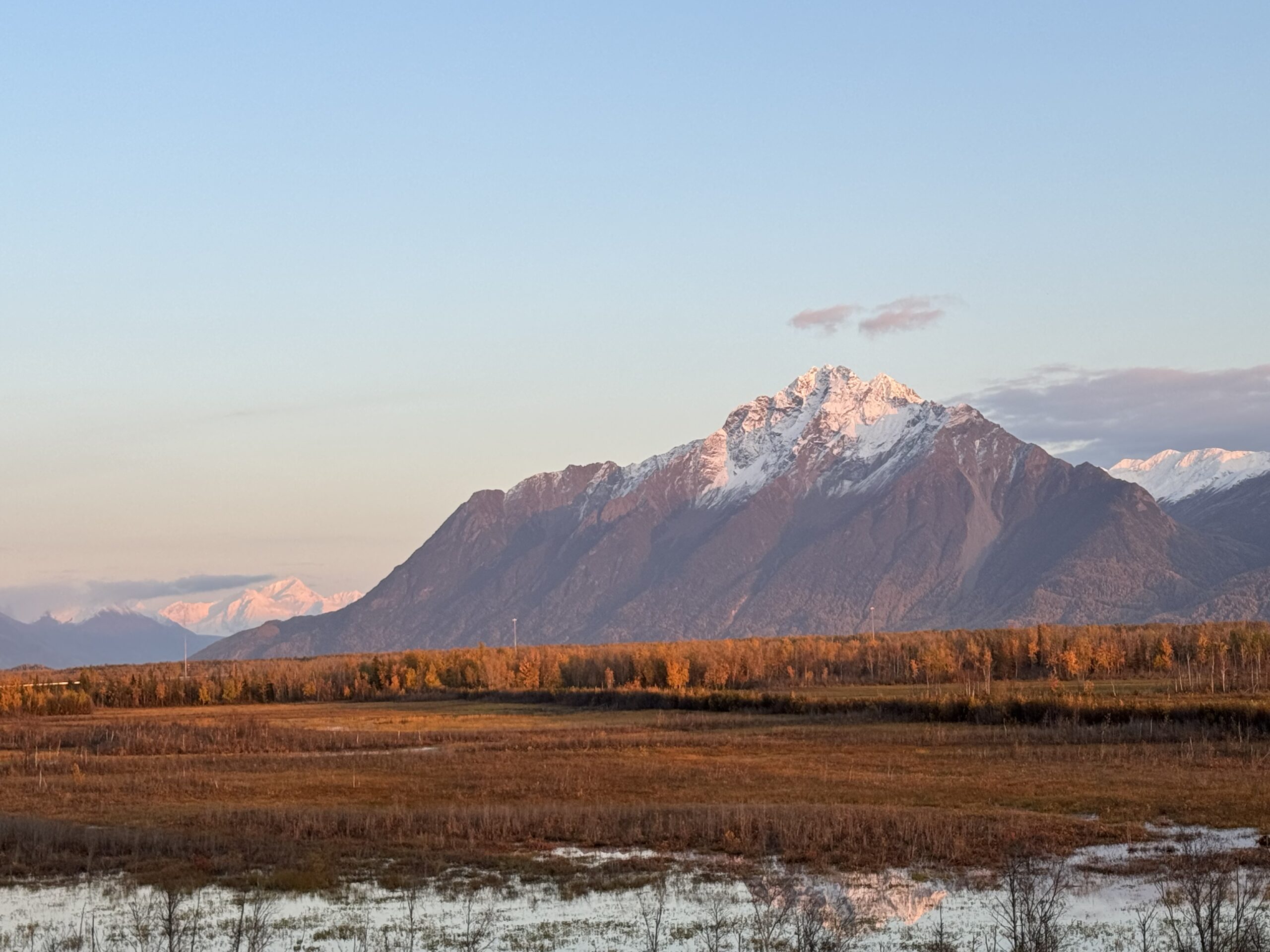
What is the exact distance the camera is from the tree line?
116500 mm

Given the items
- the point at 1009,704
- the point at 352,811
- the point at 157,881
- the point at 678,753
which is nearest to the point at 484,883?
the point at 157,881

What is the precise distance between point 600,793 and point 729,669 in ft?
273

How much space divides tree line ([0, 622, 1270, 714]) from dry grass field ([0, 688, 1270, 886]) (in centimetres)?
3854

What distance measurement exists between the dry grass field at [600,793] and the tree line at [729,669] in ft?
126

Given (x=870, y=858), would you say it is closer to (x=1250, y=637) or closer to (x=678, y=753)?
(x=678, y=753)

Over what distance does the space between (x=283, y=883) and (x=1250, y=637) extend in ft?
337

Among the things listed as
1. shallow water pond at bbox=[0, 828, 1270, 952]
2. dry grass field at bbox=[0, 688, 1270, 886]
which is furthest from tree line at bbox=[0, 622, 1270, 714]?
shallow water pond at bbox=[0, 828, 1270, 952]

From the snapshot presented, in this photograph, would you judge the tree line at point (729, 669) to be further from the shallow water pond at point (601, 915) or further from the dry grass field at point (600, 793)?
the shallow water pond at point (601, 915)

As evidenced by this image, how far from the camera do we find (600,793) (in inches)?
1729

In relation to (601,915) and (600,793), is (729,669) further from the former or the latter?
(601,915)

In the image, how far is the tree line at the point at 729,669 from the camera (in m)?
116

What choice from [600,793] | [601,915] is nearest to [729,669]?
[600,793]

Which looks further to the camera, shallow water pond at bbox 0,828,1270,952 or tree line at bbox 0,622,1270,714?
tree line at bbox 0,622,1270,714

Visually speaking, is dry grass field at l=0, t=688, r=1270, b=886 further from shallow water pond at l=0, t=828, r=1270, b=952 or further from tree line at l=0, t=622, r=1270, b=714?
tree line at l=0, t=622, r=1270, b=714
